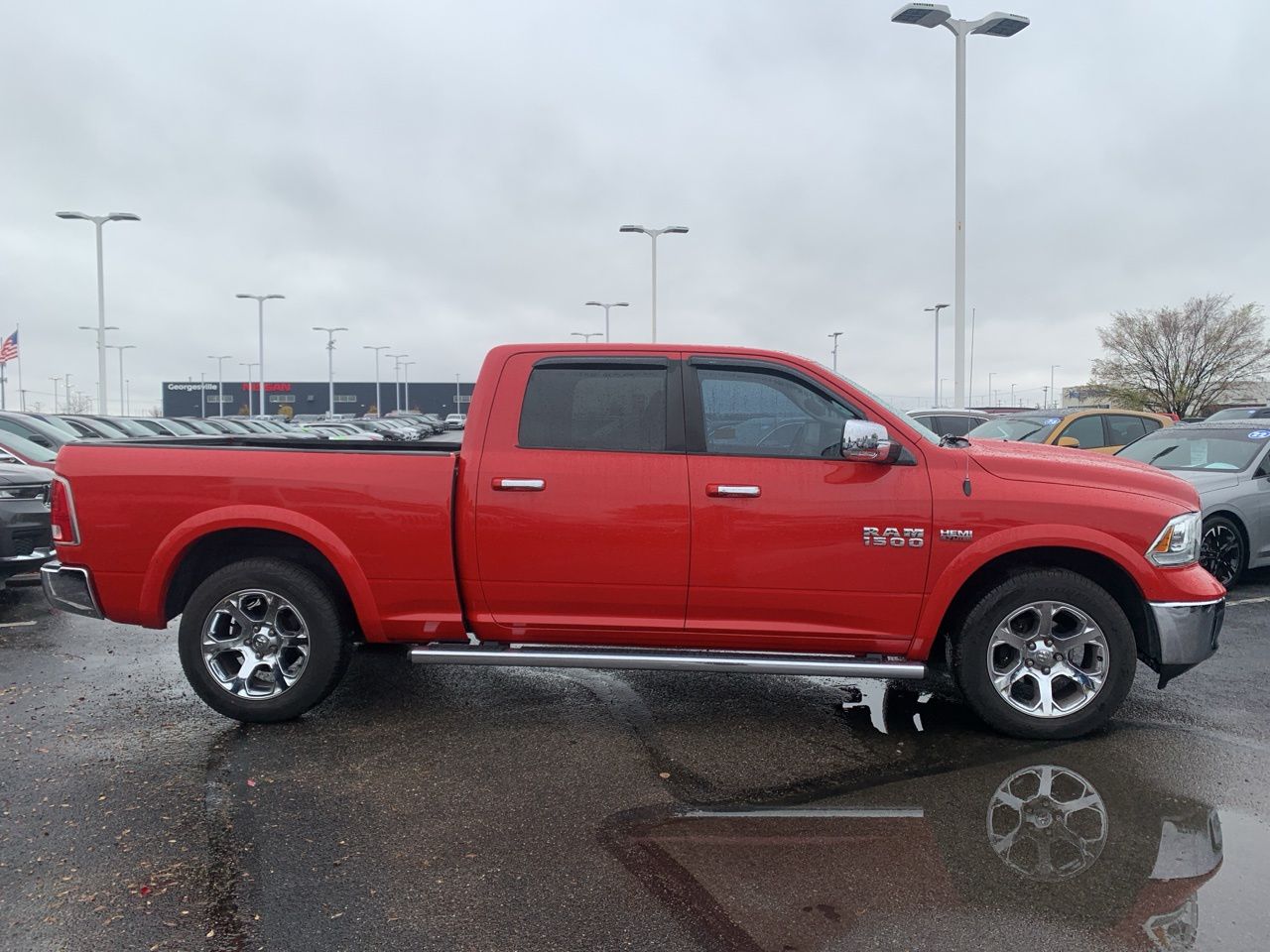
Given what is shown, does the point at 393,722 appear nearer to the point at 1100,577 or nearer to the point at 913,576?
the point at 913,576

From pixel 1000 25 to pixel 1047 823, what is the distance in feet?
49.0

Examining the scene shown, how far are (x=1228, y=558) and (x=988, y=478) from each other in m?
5.27

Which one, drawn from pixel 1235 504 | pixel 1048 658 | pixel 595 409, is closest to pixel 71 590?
pixel 595 409

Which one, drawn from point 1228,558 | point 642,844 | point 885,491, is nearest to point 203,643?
point 642,844

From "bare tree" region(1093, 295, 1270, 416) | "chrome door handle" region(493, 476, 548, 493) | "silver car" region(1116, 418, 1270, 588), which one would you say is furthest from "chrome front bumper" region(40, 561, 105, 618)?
"bare tree" region(1093, 295, 1270, 416)

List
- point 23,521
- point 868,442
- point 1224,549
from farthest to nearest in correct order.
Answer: point 1224,549 < point 23,521 < point 868,442

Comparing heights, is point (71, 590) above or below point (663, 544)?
below

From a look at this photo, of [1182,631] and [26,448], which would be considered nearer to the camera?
[1182,631]

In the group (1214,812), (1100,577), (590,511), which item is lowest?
(1214,812)

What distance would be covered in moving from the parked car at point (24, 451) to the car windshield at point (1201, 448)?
12.1 metres

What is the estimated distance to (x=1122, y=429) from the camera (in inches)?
525

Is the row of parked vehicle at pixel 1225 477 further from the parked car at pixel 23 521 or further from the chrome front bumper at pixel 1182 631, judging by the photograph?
the parked car at pixel 23 521

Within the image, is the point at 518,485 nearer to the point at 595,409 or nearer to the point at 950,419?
the point at 595,409

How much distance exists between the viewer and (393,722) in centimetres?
493
